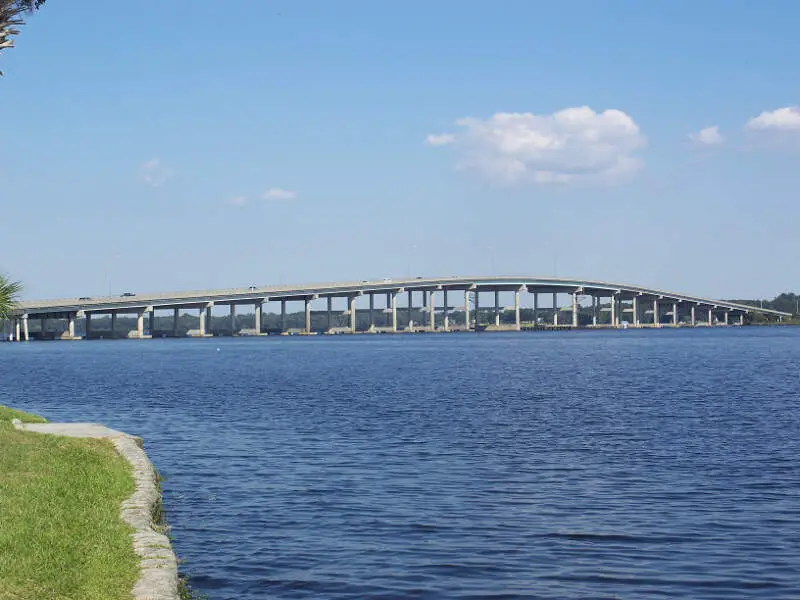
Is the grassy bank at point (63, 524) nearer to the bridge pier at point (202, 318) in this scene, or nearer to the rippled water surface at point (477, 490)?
the rippled water surface at point (477, 490)

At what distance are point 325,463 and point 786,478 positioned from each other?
37.2ft

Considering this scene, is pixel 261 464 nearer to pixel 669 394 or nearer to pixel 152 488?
pixel 152 488

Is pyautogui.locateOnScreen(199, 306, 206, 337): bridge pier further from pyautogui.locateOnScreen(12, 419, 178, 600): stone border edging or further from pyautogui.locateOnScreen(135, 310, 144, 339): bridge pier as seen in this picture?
pyautogui.locateOnScreen(12, 419, 178, 600): stone border edging

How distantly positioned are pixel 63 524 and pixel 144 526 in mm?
1311

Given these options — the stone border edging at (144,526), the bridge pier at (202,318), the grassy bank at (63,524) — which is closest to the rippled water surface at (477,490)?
the stone border edging at (144,526)

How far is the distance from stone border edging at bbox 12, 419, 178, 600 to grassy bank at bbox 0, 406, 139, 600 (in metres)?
0.16

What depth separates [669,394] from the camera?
50.5 m

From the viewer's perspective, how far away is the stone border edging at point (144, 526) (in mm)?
12586

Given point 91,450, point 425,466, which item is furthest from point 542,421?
point 91,450

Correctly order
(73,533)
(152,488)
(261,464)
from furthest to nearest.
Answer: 1. (261,464)
2. (152,488)
3. (73,533)

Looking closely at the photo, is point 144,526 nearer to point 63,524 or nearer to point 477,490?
point 63,524

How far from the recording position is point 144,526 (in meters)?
15.9

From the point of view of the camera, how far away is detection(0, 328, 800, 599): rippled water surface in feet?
51.6

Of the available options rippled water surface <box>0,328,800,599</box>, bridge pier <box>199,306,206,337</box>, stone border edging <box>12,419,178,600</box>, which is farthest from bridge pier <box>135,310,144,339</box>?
stone border edging <box>12,419,178,600</box>
